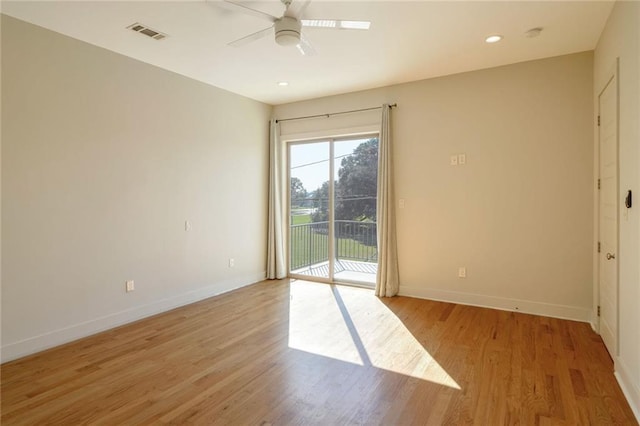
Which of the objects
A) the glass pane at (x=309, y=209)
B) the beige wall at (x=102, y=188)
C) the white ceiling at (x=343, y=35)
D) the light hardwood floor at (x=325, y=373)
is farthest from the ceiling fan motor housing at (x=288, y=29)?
the glass pane at (x=309, y=209)

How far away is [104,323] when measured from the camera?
352cm

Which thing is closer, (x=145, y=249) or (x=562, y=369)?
(x=562, y=369)

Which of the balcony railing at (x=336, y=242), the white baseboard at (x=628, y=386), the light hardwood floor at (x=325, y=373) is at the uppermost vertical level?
the balcony railing at (x=336, y=242)

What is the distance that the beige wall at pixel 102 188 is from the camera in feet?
9.60

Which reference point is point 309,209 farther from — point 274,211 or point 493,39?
point 493,39

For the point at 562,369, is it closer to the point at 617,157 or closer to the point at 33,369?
the point at 617,157

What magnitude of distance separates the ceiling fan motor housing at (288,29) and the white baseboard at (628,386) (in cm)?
323

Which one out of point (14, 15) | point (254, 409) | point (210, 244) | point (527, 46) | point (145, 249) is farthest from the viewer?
point (210, 244)

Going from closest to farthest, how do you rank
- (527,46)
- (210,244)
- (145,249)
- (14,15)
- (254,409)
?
1. (254,409)
2. (14,15)
3. (527,46)
4. (145,249)
5. (210,244)

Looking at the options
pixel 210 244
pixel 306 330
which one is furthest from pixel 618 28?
pixel 210 244

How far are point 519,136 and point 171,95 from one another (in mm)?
4068

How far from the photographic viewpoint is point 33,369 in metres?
2.72

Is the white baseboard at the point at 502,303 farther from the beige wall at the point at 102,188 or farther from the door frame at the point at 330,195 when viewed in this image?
the beige wall at the point at 102,188

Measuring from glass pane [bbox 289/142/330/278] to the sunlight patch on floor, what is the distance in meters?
0.89
